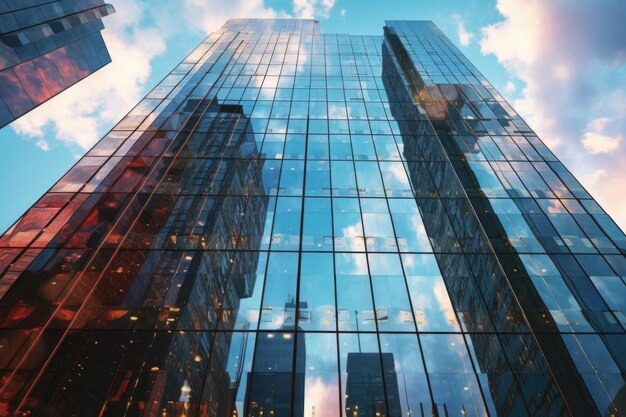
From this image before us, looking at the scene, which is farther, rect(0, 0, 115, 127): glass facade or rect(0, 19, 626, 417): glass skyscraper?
rect(0, 0, 115, 127): glass facade

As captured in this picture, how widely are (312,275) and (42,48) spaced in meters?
25.6

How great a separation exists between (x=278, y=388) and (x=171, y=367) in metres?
4.18

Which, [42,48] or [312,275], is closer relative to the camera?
[312,275]

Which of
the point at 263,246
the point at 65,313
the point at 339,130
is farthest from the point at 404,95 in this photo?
the point at 65,313

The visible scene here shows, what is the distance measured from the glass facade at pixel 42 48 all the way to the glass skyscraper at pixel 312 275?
6.11m

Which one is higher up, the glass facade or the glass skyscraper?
the glass facade

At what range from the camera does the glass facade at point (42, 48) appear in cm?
2236

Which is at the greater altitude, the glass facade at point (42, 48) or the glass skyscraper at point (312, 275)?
the glass facade at point (42, 48)

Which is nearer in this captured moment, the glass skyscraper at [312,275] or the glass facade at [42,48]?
the glass skyscraper at [312,275]

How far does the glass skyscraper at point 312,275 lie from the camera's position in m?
13.2

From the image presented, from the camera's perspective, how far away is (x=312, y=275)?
17.2 metres

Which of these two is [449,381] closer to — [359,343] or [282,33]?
[359,343]

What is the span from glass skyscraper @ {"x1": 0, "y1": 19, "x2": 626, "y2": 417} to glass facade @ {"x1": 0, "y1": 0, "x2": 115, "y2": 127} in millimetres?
6111

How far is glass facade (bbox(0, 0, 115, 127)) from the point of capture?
22.4 m
